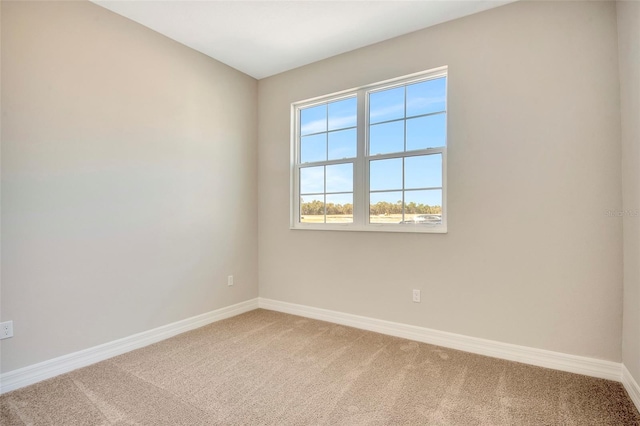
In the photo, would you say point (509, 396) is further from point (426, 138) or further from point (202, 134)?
point (202, 134)

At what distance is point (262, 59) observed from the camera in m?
3.29

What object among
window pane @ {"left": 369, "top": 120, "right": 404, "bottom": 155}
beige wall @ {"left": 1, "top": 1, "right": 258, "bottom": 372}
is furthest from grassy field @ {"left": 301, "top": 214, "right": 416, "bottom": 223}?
beige wall @ {"left": 1, "top": 1, "right": 258, "bottom": 372}

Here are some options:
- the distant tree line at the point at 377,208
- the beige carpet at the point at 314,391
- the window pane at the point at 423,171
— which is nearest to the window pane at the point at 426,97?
the window pane at the point at 423,171

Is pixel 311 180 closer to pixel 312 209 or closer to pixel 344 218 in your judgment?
pixel 312 209

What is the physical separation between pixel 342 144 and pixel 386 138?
50 centimetres

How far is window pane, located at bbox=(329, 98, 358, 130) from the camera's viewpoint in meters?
3.24

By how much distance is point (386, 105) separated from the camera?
304 cm

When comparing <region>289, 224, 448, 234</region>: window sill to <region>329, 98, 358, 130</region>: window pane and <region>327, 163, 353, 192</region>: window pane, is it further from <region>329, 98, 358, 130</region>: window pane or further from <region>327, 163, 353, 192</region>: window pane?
<region>329, 98, 358, 130</region>: window pane

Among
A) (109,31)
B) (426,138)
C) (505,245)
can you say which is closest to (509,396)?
(505,245)

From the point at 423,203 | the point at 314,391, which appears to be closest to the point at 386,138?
the point at 423,203

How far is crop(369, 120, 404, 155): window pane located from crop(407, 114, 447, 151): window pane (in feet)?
0.29

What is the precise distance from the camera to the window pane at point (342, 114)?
10.6 ft

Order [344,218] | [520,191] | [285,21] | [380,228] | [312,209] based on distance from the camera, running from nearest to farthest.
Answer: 1. [520,191]
2. [285,21]
3. [380,228]
4. [344,218]
5. [312,209]

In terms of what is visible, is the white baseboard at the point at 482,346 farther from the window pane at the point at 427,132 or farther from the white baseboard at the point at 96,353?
the window pane at the point at 427,132
